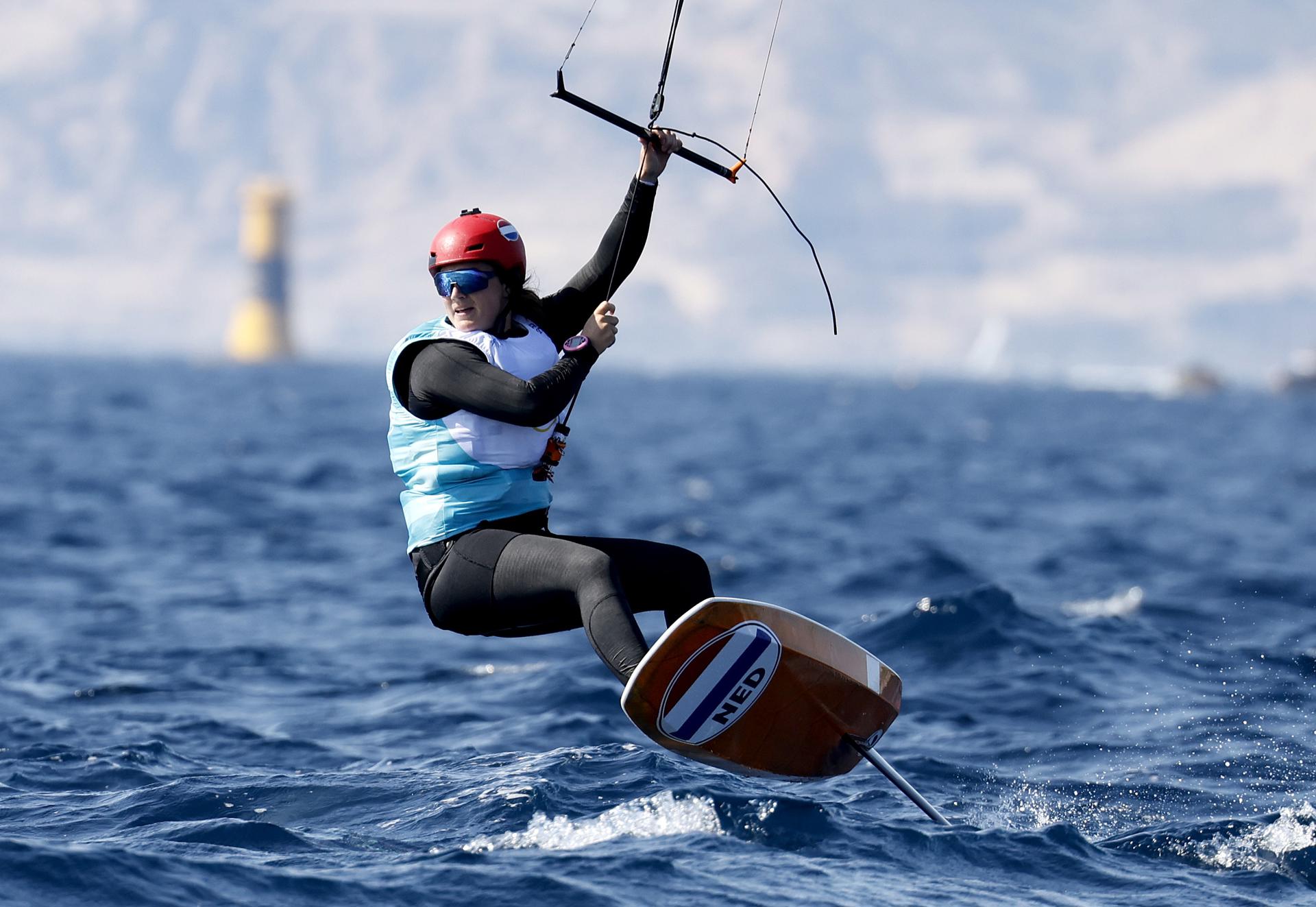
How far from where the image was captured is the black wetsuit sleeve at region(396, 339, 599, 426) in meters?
6.55

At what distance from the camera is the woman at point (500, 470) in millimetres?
6652

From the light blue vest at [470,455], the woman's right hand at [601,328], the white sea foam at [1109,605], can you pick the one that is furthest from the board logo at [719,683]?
the white sea foam at [1109,605]

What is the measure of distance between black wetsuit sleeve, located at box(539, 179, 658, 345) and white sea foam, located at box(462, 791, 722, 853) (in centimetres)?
216

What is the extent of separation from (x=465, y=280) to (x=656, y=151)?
3.75 ft

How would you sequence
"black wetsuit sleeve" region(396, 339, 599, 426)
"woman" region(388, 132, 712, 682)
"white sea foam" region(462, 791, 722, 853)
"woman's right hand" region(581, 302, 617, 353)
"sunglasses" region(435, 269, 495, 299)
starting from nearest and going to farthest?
"black wetsuit sleeve" region(396, 339, 599, 426)
"woman" region(388, 132, 712, 682)
"woman's right hand" region(581, 302, 617, 353)
"sunglasses" region(435, 269, 495, 299)
"white sea foam" region(462, 791, 722, 853)

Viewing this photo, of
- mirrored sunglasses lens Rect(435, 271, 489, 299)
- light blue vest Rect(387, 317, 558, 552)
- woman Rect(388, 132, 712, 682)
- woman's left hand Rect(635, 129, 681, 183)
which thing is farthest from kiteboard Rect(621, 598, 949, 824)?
woman's left hand Rect(635, 129, 681, 183)

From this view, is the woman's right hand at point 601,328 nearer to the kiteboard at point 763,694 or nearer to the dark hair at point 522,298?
the dark hair at point 522,298

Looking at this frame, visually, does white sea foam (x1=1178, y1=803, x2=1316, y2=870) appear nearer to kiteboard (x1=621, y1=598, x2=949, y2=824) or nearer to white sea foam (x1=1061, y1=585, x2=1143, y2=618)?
kiteboard (x1=621, y1=598, x2=949, y2=824)

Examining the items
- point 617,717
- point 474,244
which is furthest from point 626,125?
point 617,717

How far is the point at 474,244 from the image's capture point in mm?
6910

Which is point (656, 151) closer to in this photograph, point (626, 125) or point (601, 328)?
point (626, 125)

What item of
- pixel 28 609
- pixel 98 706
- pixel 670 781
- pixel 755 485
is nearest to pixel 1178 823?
pixel 670 781

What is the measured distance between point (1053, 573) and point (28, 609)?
35.5ft

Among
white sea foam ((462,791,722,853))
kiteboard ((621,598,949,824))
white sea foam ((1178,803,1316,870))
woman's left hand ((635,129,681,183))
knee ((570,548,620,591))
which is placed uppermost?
woman's left hand ((635,129,681,183))
